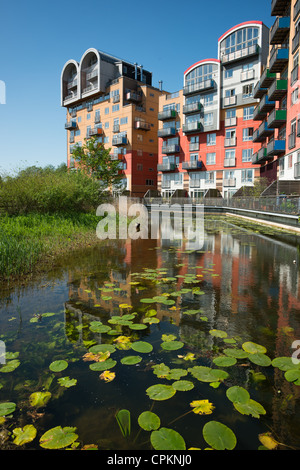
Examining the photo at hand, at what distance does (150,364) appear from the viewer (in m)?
2.99

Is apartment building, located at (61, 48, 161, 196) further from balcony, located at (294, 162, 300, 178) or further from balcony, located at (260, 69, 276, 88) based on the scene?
balcony, located at (294, 162, 300, 178)

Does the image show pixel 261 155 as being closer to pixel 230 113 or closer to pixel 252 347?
pixel 230 113

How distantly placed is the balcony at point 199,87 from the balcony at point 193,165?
9853 mm

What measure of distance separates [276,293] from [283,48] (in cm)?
2657

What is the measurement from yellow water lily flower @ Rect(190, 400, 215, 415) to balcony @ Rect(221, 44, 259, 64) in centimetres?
4286

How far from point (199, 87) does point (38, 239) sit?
39.5 m

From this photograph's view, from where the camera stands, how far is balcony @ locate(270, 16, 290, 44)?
78.6ft

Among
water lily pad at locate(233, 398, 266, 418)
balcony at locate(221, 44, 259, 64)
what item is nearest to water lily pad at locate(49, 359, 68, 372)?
water lily pad at locate(233, 398, 266, 418)

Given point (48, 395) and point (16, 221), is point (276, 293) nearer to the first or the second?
point (48, 395)

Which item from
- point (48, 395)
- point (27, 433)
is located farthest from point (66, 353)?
point (27, 433)

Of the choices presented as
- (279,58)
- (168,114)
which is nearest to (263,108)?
(279,58)

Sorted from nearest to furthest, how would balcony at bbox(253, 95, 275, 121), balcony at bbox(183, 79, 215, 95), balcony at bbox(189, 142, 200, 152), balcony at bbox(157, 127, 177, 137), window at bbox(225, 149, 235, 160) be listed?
balcony at bbox(253, 95, 275, 121)
window at bbox(225, 149, 235, 160)
balcony at bbox(183, 79, 215, 95)
balcony at bbox(189, 142, 200, 152)
balcony at bbox(157, 127, 177, 137)

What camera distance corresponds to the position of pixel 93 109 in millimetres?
55719

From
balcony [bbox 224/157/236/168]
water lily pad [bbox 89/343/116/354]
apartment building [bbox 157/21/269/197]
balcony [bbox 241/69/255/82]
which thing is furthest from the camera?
balcony [bbox 224/157/236/168]
